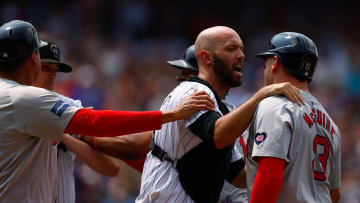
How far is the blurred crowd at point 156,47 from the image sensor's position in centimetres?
1092

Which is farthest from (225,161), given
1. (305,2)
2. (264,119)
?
(305,2)

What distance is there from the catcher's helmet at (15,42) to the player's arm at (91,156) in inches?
43.6

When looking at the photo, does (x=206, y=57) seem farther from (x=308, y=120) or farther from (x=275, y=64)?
(x=308, y=120)

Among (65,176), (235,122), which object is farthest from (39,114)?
(235,122)

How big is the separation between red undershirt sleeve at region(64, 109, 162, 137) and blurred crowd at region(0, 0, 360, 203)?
20.0 feet

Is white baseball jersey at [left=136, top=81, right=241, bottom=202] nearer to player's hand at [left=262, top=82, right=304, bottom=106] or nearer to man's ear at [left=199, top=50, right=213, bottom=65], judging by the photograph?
man's ear at [left=199, top=50, right=213, bottom=65]

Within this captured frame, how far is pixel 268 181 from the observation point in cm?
370

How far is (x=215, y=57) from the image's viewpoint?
4.74 m

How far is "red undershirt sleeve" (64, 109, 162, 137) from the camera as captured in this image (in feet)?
13.4

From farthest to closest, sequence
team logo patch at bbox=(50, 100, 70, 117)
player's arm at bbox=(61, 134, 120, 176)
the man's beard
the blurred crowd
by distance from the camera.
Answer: the blurred crowd < player's arm at bbox=(61, 134, 120, 176) < the man's beard < team logo patch at bbox=(50, 100, 70, 117)

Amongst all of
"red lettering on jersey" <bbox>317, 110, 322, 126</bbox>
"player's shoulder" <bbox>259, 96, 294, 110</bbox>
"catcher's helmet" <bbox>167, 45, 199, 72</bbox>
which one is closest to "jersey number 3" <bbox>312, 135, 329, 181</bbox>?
"red lettering on jersey" <bbox>317, 110, 322, 126</bbox>

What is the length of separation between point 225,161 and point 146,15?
10443 millimetres

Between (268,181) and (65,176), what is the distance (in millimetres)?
Answer: 2058

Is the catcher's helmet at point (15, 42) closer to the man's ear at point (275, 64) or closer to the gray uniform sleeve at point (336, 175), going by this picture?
the man's ear at point (275, 64)
